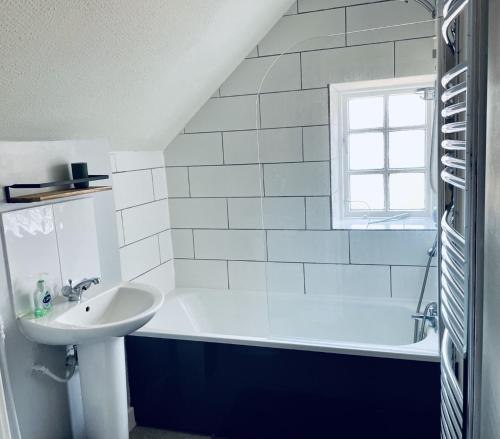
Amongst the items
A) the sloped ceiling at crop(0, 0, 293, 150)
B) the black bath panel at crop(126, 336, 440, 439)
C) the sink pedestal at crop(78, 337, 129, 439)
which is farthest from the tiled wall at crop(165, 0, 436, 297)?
the sink pedestal at crop(78, 337, 129, 439)

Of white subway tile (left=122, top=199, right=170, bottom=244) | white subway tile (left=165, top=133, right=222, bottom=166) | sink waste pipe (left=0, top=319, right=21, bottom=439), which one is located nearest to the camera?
sink waste pipe (left=0, top=319, right=21, bottom=439)

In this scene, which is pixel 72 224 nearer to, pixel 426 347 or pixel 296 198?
pixel 296 198

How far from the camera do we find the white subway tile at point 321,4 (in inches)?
102

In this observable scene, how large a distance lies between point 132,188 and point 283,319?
1.21 m

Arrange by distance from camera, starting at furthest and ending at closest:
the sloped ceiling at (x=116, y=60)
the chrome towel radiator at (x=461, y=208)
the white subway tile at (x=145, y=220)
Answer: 1. the white subway tile at (x=145, y=220)
2. the sloped ceiling at (x=116, y=60)
3. the chrome towel radiator at (x=461, y=208)

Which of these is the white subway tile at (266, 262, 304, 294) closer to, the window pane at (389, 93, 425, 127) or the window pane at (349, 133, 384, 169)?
the window pane at (349, 133, 384, 169)

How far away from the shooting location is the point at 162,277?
310cm

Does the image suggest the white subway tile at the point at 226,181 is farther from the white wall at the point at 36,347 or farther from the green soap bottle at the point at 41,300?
Answer: the green soap bottle at the point at 41,300

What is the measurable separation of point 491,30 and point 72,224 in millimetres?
1833

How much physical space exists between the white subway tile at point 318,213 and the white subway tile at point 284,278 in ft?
0.94

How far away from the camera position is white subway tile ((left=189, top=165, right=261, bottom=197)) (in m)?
2.97

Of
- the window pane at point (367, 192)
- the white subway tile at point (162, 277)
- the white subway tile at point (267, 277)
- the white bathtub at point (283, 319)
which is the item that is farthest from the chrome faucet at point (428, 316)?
the white subway tile at point (162, 277)

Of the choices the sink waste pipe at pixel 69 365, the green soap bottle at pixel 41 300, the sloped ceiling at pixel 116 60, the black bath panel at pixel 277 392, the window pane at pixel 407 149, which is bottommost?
the black bath panel at pixel 277 392

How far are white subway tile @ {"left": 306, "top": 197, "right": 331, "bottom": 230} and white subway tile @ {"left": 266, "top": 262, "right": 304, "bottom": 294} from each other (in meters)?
0.29
